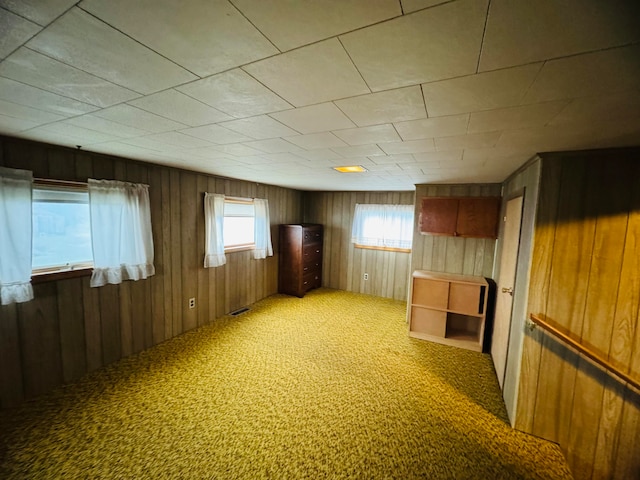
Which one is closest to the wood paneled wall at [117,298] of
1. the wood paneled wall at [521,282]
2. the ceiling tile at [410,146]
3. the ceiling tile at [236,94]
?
the ceiling tile at [236,94]

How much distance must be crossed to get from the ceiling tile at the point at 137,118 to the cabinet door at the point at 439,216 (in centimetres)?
330

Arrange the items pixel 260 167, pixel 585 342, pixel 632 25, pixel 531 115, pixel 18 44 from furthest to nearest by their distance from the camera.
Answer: pixel 260 167 → pixel 585 342 → pixel 531 115 → pixel 18 44 → pixel 632 25

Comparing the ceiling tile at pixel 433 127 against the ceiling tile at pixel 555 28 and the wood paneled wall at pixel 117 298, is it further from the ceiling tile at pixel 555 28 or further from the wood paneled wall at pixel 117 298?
the wood paneled wall at pixel 117 298

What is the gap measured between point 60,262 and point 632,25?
12.1 feet

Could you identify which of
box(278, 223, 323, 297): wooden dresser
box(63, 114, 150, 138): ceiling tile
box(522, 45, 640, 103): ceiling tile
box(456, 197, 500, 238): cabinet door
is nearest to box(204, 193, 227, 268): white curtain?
box(278, 223, 323, 297): wooden dresser

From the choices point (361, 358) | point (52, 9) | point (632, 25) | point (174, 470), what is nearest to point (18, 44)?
point (52, 9)

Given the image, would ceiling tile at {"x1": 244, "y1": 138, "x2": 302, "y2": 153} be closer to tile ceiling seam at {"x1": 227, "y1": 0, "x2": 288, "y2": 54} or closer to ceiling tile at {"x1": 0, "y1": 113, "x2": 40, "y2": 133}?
tile ceiling seam at {"x1": 227, "y1": 0, "x2": 288, "y2": 54}

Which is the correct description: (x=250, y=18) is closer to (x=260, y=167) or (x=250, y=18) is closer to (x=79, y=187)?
(x=260, y=167)

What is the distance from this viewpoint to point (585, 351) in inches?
67.8

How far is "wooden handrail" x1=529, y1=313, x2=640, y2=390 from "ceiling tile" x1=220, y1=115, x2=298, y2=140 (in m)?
2.26

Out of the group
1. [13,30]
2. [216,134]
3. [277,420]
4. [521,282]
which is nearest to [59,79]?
[13,30]

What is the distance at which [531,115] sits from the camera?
124cm

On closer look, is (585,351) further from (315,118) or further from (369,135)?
(315,118)

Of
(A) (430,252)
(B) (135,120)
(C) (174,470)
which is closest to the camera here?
(B) (135,120)
